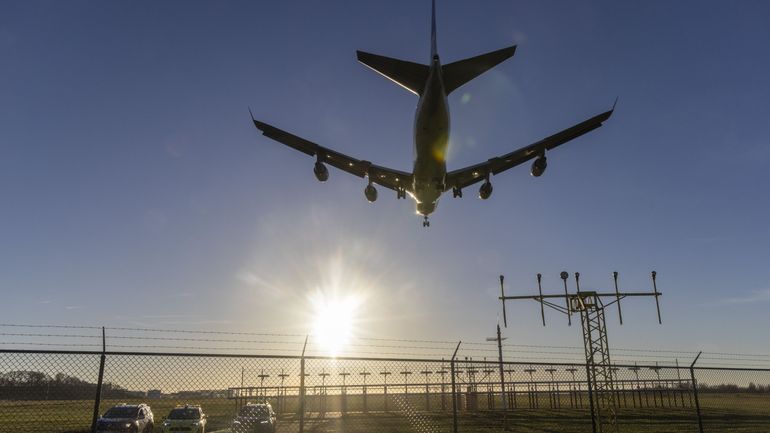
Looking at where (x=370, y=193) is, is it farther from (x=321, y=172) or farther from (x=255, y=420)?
(x=255, y=420)

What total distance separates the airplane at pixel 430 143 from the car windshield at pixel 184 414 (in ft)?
39.4

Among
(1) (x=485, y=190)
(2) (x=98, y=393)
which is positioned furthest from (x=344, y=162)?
(2) (x=98, y=393)

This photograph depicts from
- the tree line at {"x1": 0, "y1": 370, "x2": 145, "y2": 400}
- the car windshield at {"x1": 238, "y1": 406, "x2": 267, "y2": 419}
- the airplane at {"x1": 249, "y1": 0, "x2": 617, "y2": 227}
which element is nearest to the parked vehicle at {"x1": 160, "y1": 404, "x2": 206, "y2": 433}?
the car windshield at {"x1": 238, "y1": 406, "x2": 267, "y2": 419}

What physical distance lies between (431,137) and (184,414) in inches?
654

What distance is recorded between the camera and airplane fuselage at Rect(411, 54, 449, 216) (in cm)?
1938

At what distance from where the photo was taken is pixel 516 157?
22.9 metres

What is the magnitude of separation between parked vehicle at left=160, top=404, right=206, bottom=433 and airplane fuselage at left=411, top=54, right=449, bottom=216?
47.2 feet

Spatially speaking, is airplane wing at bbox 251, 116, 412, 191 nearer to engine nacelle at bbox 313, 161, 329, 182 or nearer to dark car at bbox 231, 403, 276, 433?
engine nacelle at bbox 313, 161, 329, 182

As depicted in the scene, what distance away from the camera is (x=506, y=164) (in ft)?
78.1

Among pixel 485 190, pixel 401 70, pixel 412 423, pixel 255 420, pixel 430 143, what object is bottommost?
pixel 412 423

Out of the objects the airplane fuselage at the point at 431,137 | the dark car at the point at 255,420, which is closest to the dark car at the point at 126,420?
the dark car at the point at 255,420

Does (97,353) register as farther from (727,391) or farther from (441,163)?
(727,391)

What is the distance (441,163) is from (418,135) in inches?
68.1

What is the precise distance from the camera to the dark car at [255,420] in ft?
68.6
